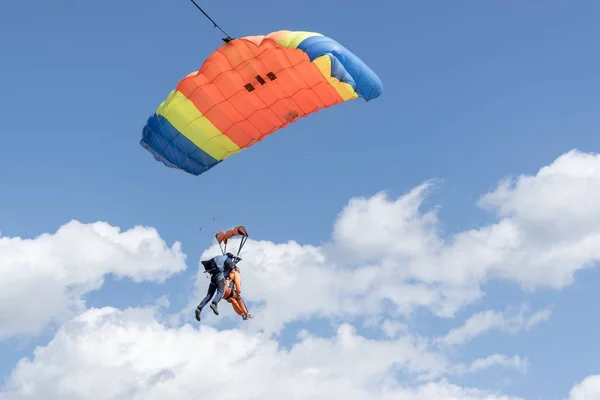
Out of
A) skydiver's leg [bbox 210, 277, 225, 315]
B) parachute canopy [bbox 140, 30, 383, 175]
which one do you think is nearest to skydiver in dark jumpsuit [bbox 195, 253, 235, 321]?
skydiver's leg [bbox 210, 277, 225, 315]

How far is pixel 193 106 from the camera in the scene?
22297 millimetres

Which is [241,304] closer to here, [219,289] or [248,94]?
[219,289]

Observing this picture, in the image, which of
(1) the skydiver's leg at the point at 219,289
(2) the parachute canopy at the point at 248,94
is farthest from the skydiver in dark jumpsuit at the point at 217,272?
(2) the parachute canopy at the point at 248,94

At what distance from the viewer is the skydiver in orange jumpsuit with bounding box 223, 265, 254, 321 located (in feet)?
69.4

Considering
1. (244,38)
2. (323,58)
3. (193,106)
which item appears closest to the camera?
(323,58)

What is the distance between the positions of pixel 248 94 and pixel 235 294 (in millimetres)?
5501

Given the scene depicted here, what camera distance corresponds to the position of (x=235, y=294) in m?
21.4

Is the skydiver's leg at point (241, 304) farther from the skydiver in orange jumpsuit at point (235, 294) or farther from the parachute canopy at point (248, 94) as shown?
the parachute canopy at point (248, 94)

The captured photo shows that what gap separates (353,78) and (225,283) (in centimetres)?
630

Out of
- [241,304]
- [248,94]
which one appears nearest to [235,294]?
[241,304]

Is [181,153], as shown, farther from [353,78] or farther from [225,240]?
[353,78]

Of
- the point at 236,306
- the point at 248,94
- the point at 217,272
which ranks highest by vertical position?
the point at 248,94

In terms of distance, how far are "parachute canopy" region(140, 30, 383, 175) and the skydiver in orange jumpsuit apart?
4.16 meters

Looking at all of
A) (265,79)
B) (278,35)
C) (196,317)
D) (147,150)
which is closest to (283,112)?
(265,79)
